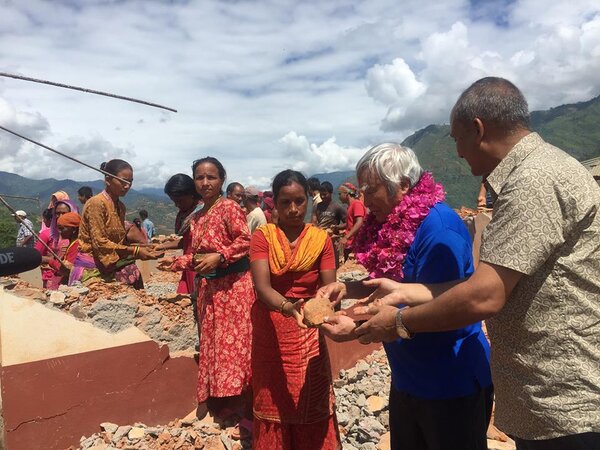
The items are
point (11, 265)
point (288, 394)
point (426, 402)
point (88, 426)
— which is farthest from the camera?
point (88, 426)

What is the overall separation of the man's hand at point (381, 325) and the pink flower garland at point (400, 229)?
13.0 inches

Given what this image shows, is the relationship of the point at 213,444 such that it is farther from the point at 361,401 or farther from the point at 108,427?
the point at 361,401

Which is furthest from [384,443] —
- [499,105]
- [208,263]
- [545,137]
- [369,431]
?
[545,137]

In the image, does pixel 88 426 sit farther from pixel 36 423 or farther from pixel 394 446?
pixel 394 446

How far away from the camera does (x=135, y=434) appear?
342 centimetres

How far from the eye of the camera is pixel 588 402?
57.0 inches

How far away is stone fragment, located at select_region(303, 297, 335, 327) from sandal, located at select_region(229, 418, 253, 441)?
5.46 ft

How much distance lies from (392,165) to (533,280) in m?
0.81

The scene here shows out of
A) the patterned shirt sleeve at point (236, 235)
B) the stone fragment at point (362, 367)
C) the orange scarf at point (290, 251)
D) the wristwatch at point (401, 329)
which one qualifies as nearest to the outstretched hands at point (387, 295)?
the wristwatch at point (401, 329)

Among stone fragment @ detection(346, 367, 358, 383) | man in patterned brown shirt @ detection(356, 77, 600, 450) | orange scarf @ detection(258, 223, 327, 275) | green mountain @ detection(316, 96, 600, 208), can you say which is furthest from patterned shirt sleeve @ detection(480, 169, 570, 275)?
green mountain @ detection(316, 96, 600, 208)

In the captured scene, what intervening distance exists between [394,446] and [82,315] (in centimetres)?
249

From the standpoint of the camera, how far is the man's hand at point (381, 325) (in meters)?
1.75

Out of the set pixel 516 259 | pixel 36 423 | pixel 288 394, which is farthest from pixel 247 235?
pixel 516 259

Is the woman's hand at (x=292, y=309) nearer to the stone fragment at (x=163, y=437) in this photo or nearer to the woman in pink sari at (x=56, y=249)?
the stone fragment at (x=163, y=437)
